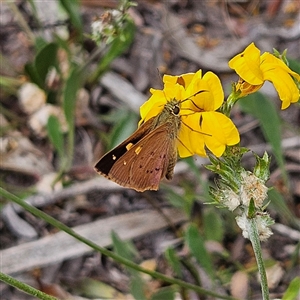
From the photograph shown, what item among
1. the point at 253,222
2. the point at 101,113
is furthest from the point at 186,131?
the point at 101,113

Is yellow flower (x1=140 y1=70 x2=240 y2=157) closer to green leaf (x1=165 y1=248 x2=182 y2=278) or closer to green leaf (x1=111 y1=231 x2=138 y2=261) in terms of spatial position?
green leaf (x1=165 y1=248 x2=182 y2=278)

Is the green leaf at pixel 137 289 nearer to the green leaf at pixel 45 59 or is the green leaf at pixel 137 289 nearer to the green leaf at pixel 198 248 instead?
the green leaf at pixel 198 248

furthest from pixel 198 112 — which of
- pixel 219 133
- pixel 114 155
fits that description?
pixel 114 155

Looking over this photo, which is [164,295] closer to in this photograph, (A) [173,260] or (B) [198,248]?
(A) [173,260]

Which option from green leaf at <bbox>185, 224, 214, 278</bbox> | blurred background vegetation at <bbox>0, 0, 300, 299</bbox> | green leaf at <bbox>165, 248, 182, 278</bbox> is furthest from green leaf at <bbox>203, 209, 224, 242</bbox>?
green leaf at <bbox>165, 248, 182, 278</bbox>

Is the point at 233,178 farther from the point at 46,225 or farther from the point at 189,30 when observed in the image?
the point at 189,30
